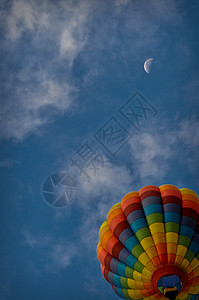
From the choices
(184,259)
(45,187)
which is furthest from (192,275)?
(45,187)

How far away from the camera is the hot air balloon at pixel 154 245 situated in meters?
12.5

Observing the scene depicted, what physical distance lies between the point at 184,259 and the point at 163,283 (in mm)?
1431

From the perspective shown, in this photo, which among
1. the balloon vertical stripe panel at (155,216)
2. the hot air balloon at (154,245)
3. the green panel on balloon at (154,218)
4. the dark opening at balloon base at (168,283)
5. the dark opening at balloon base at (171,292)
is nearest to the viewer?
the dark opening at balloon base at (171,292)

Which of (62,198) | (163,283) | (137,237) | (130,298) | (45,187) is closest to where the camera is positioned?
(163,283)

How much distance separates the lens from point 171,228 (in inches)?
511

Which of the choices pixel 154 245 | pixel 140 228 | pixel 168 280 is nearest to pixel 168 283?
pixel 168 280

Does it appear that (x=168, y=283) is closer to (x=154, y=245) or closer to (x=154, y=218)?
(x=154, y=245)

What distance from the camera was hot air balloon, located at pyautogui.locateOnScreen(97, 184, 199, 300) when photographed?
12.5 metres

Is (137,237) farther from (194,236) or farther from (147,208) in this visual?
(194,236)

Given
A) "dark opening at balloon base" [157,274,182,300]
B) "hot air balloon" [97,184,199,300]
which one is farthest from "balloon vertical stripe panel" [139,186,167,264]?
"dark opening at balloon base" [157,274,182,300]

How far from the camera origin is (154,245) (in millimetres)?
12867

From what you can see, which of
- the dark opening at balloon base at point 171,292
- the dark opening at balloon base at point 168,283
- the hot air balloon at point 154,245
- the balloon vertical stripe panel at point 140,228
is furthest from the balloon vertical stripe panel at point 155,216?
the dark opening at balloon base at point 171,292

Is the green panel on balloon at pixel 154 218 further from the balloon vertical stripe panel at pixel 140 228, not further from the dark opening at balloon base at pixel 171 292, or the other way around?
the dark opening at balloon base at pixel 171 292

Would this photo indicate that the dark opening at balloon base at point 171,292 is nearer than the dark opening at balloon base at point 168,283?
Yes
